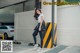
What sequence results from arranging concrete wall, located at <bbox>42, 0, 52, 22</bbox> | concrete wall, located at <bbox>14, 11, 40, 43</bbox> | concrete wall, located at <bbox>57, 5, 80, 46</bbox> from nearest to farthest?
1. concrete wall, located at <bbox>42, 0, 52, 22</bbox>
2. concrete wall, located at <bbox>57, 5, 80, 46</bbox>
3. concrete wall, located at <bbox>14, 11, 40, 43</bbox>

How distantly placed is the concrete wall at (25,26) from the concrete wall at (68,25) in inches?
74.9

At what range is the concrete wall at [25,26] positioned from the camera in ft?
40.7

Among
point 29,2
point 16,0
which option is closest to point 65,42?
point 29,2

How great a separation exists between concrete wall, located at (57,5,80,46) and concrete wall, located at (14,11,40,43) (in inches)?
74.9

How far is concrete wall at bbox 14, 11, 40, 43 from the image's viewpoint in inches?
488

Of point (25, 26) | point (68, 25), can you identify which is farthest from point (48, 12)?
point (25, 26)

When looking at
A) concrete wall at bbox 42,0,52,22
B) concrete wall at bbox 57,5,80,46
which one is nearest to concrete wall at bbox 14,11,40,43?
concrete wall at bbox 57,5,80,46

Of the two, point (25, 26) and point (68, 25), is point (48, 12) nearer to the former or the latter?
point (68, 25)

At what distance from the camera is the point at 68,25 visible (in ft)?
34.6

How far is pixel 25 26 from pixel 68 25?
3434 millimetres

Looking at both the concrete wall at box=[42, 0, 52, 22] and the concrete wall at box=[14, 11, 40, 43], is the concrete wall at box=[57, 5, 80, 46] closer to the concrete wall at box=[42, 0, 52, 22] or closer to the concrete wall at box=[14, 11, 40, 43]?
the concrete wall at box=[42, 0, 52, 22]

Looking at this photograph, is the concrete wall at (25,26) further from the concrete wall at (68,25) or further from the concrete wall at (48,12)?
the concrete wall at (48,12)

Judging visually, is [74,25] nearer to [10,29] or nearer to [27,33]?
[27,33]

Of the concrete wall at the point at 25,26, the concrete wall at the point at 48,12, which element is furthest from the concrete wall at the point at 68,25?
the concrete wall at the point at 25,26
